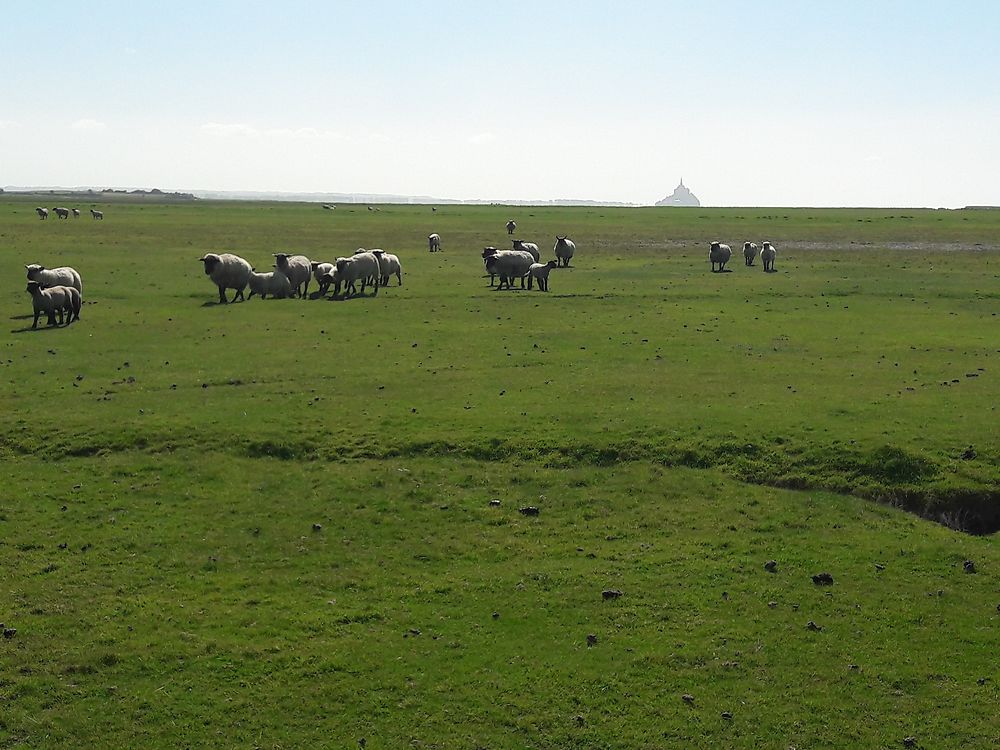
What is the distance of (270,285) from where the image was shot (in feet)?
122

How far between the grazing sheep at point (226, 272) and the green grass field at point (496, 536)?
618cm

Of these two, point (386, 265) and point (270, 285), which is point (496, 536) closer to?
point (270, 285)

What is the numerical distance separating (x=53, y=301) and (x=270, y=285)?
9336mm

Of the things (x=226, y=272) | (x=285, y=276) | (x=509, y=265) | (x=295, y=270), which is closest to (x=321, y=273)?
(x=295, y=270)

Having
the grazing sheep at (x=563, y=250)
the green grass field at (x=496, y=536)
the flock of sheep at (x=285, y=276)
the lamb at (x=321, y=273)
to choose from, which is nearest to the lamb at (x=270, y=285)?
the flock of sheep at (x=285, y=276)

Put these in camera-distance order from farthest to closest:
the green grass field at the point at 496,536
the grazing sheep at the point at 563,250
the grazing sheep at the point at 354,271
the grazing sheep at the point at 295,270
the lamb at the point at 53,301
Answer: the grazing sheep at the point at 563,250 → the grazing sheep at the point at 354,271 → the grazing sheep at the point at 295,270 → the lamb at the point at 53,301 → the green grass field at the point at 496,536

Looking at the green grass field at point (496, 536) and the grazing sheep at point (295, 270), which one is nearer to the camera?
the green grass field at point (496, 536)

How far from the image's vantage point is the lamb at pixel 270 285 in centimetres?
3678

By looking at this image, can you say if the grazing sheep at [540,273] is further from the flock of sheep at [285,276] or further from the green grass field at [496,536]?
the green grass field at [496,536]

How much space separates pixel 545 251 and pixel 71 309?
34.1m

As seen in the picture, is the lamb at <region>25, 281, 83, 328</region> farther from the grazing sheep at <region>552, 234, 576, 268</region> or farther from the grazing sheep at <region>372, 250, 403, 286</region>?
the grazing sheep at <region>552, 234, 576, 268</region>

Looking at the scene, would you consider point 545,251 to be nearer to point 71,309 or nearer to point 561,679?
point 71,309

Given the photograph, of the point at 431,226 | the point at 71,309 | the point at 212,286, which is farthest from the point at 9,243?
the point at 431,226

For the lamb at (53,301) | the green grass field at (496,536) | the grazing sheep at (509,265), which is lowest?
the green grass field at (496,536)
